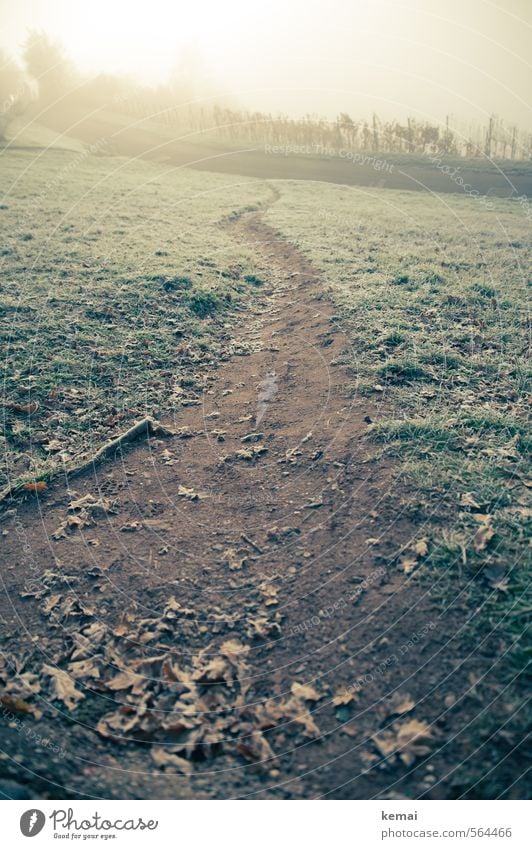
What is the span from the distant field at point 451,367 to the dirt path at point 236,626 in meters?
0.49

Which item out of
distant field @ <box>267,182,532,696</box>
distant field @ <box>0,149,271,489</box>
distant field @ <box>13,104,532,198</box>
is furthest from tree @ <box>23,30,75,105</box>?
distant field @ <box>267,182,532,696</box>

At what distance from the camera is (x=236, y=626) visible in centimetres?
541

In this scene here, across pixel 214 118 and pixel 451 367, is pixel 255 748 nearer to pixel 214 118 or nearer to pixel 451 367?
pixel 451 367

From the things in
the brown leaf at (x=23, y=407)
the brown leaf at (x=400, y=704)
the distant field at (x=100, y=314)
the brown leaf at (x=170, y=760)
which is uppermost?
the distant field at (x=100, y=314)

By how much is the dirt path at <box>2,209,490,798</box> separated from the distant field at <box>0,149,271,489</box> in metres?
1.33

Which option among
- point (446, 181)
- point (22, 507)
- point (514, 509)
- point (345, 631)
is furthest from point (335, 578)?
point (446, 181)

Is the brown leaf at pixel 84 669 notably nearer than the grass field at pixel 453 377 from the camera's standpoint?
Yes


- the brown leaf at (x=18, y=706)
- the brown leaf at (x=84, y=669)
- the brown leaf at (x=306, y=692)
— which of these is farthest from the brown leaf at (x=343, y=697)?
the brown leaf at (x=18, y=706)

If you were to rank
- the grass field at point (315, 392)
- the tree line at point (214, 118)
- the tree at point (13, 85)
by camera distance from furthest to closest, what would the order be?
the tree at point (13, 85) < the tree line at point (214, 118) < the grass field at point (315, 392)

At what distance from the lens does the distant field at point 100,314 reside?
8.84m

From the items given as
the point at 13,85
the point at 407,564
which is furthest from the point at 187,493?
the point at 13,85

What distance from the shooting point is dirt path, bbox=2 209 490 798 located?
4.25 metres

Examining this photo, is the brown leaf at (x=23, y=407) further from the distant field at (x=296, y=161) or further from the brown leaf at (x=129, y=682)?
the distant field at (x=296, y=161)

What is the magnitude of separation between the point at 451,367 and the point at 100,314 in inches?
292
